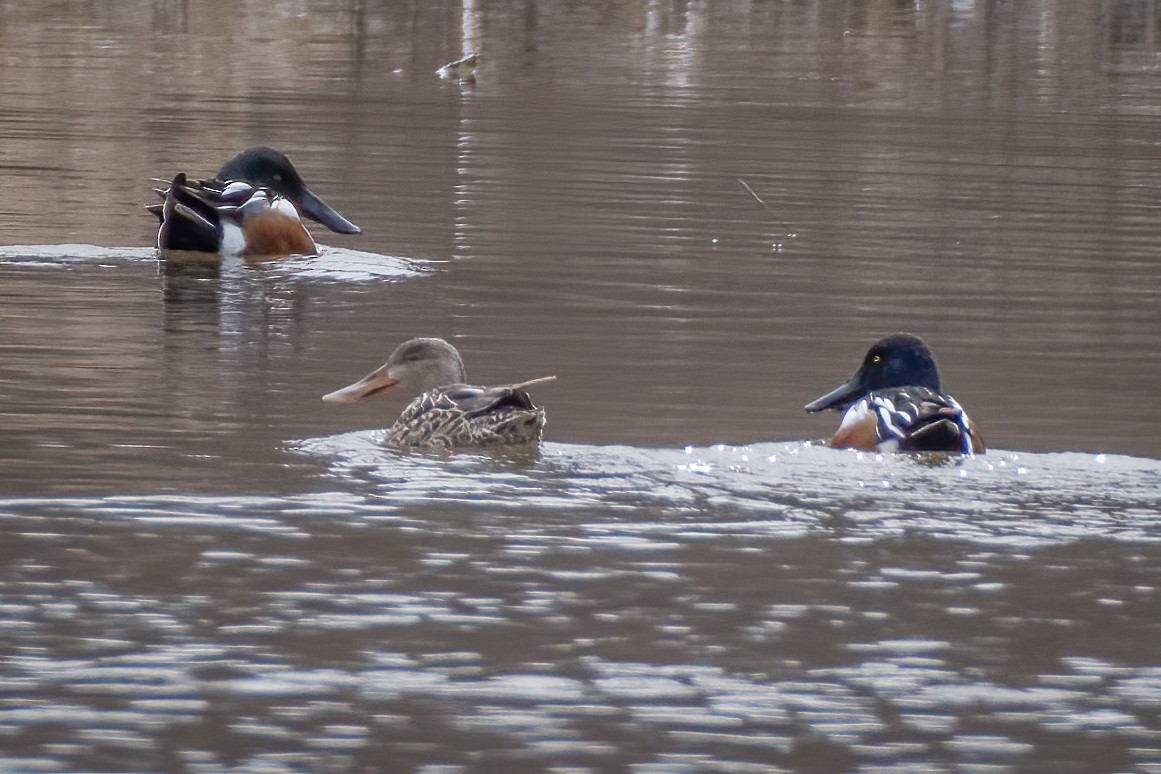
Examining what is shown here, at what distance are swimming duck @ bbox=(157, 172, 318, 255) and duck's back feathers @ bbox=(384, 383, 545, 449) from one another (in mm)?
6830

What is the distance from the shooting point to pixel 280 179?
56.1 ft

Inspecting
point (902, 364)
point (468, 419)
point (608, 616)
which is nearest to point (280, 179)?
point (902, 364)

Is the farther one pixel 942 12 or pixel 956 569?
pixel 942 12

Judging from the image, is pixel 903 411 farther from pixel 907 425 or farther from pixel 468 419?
pixel 468 419

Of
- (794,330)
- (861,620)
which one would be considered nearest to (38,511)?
(861,620)

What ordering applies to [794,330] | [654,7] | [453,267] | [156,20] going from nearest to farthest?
1. [794,330]
2. [453,267]
3. [156,20]
4. [654,7]

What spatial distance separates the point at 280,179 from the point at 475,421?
327 inches

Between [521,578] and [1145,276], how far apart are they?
9.32 metres

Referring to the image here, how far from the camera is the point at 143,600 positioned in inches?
276

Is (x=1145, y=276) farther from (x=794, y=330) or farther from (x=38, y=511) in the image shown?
(x=38, y=511)

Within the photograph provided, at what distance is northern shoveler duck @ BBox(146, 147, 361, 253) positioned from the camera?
15.8 metres

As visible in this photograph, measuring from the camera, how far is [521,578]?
7359 millimetres

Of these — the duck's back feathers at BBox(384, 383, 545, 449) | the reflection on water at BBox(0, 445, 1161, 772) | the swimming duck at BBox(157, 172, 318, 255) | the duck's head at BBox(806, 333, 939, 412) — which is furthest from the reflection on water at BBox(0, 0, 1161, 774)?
the duck's head at BBox(806, 333, 939, 412)

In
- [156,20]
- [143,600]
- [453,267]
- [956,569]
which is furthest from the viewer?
[156,20]
